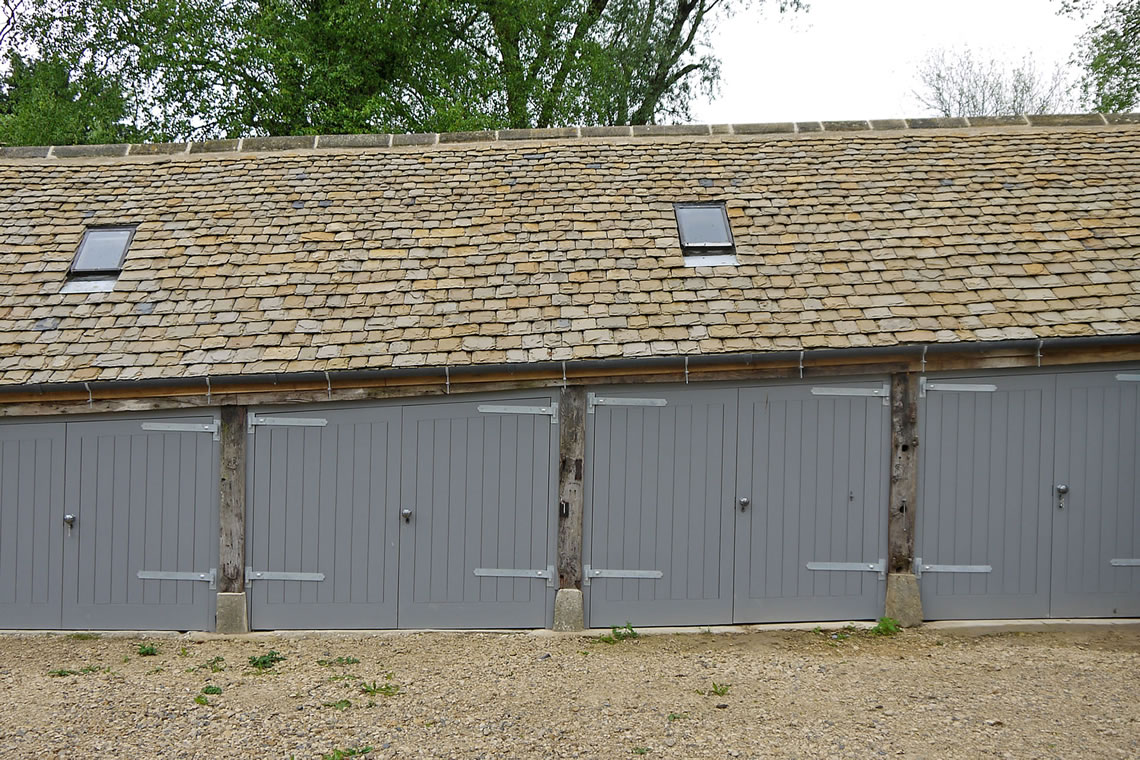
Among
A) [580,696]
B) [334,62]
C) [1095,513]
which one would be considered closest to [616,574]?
[580,696]

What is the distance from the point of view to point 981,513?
25.8 feet

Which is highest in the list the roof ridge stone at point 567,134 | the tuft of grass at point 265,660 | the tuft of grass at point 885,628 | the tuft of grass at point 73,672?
the roof ridge stone at point 567,134

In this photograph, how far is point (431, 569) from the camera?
7.91 meters

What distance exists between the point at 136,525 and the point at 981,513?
736 cm

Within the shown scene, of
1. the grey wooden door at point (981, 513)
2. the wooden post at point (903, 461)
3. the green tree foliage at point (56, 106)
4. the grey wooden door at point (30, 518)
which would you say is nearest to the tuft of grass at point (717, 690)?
the wooden post at point (903, 461)

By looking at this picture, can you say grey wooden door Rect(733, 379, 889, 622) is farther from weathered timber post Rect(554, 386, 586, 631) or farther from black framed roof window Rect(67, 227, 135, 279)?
black framed roof window Rect(67, 227, 135, 279)

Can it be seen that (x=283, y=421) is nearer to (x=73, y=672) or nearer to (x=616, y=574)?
(x=73, y=672)

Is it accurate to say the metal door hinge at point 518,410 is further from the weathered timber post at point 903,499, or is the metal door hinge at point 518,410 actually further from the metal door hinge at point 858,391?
the weathered timber post at point 903,499

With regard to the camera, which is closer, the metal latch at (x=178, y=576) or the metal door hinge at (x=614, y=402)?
the metal door hinge at (x=614, y=402)

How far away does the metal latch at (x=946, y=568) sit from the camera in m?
7.84

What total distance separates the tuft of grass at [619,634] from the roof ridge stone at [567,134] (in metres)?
5.75

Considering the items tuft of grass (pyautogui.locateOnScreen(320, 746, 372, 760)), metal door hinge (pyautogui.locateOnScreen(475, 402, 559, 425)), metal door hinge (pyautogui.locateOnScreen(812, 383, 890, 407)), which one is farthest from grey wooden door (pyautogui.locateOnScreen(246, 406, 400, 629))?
metal door hinge (pyautogui.locateOnScreen(812, 383, 890, 407))

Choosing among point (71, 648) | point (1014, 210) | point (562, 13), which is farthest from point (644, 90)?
point (71, 648)

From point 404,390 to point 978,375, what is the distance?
492 cm
